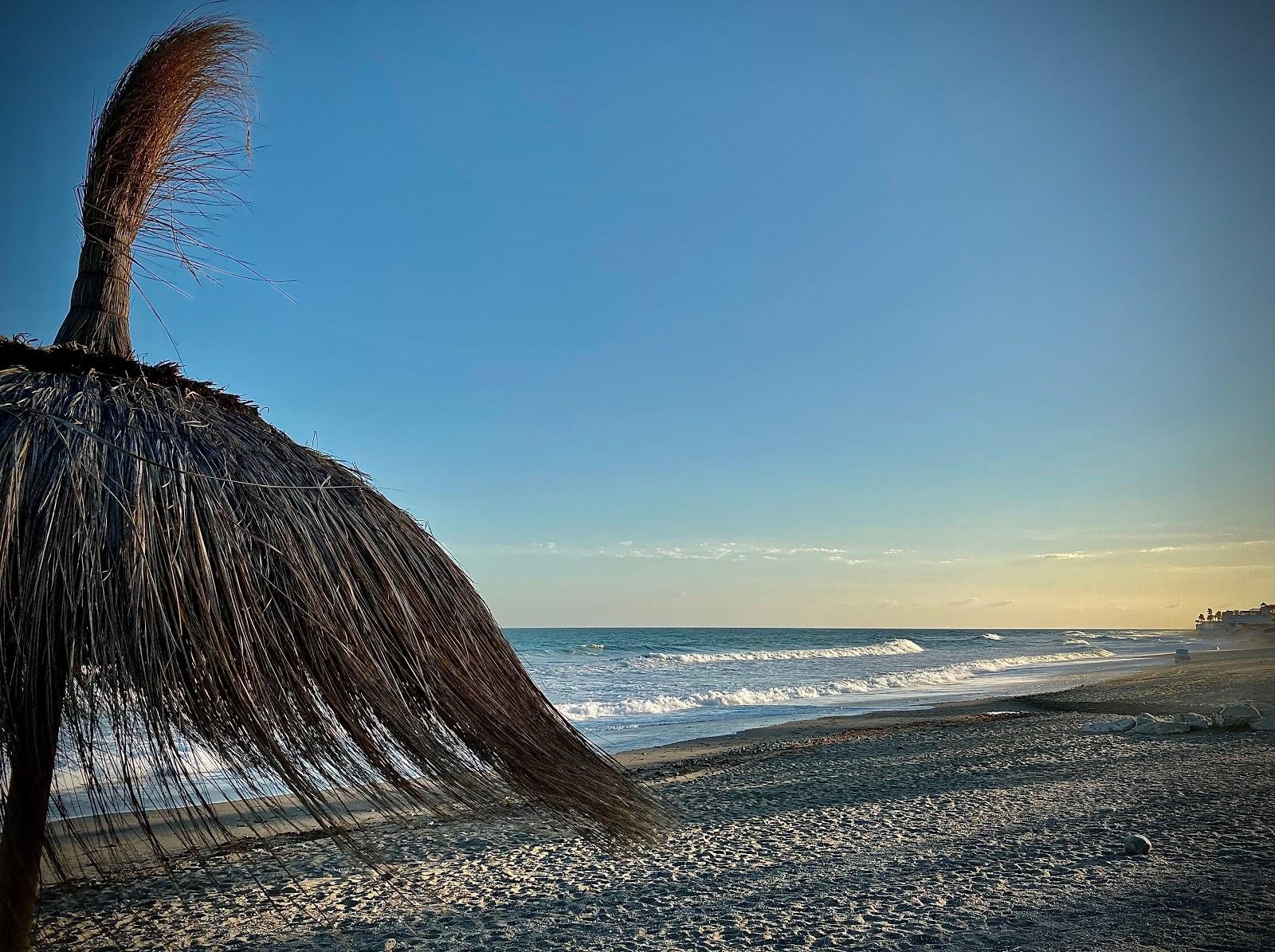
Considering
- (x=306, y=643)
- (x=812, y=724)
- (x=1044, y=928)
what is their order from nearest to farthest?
(x=306, y=643)
(x=1044, y=928)
(x=812, y=724)

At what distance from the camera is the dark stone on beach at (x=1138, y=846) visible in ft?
15.2

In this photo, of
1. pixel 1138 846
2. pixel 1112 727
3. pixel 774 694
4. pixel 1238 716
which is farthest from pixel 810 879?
pixel 774 694

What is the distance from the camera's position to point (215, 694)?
67.5 inches

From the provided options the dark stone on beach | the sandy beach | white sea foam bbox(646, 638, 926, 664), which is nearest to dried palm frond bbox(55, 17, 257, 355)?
the sandy beach

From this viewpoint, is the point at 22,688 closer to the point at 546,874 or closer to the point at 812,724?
the point at 546,874

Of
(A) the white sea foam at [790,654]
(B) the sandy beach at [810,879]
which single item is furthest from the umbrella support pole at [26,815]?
(A) the white sea foam at [790,654]

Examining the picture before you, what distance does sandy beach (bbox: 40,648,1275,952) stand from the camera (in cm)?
371

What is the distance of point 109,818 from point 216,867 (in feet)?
13.0

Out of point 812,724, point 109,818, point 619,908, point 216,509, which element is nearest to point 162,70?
point 216,509

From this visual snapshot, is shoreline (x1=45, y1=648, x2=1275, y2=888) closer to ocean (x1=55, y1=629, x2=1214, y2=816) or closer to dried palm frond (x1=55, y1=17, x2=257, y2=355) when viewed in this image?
ocean (x1=55, y1=629, x2=1214, y2=816)

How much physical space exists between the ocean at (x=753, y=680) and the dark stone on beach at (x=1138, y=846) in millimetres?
7956

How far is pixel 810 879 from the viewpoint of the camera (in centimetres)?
453

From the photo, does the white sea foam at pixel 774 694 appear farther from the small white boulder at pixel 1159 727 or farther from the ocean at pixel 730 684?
the small white boulder at pixel 1159 727

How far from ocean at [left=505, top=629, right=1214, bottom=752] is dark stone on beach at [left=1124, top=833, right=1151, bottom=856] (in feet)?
26.1
